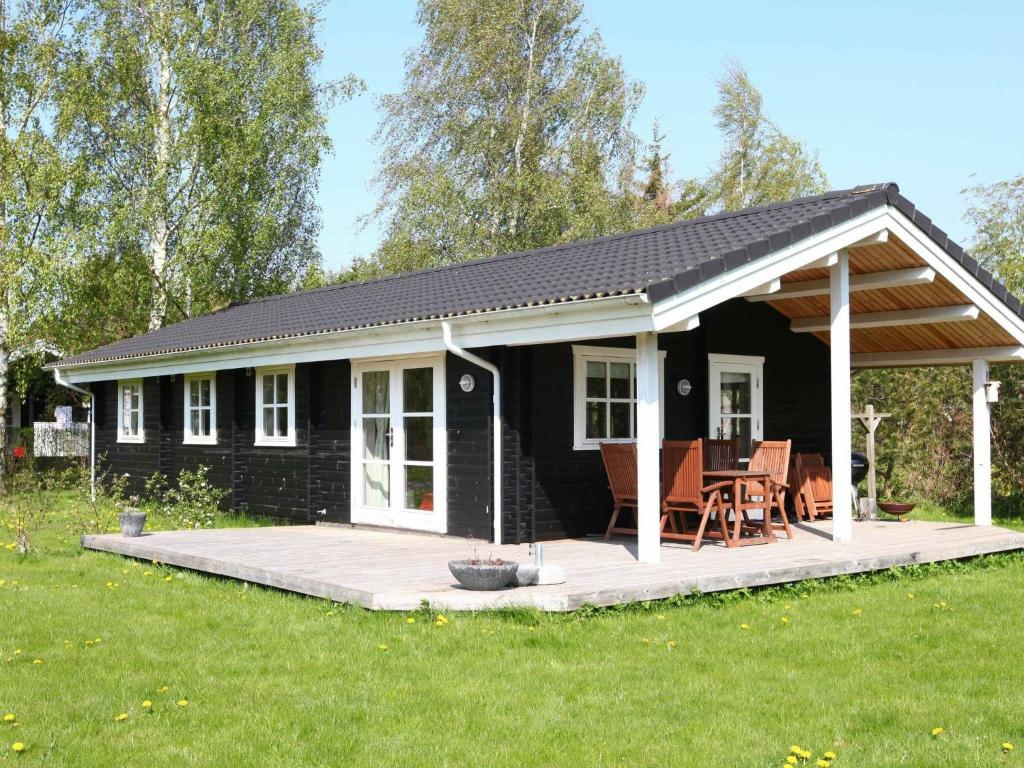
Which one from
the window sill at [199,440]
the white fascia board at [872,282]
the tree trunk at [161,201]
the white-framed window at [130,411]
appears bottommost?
the window sill at [199,440]

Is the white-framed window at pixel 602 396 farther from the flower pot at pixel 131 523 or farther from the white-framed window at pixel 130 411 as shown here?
the white-framed window at pixel 130 411

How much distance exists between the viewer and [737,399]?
489 inches

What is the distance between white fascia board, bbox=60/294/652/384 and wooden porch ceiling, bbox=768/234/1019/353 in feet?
11.1

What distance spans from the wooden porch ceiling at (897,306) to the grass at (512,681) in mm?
3602

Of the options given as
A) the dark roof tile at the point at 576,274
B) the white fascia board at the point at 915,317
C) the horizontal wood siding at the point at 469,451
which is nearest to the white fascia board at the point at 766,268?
the dark roof tile at the point at 576,274

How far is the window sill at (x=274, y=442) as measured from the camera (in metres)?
13.2

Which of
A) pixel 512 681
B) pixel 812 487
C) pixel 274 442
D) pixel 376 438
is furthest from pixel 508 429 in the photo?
pixel 512 681

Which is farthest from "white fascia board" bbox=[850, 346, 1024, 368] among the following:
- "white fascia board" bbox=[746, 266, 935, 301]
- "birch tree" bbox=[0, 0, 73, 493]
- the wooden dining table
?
"birch tree" bbox=[0, 0, 73, 493]

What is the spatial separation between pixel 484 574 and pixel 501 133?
1889 centimetres

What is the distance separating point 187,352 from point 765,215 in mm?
7499

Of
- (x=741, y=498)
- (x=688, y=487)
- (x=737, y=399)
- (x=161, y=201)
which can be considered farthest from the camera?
(x=161, y=201)

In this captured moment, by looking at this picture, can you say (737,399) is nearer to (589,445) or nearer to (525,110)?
(589,445)

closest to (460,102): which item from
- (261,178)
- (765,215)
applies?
(261,178)

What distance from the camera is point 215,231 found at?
1983 cm
